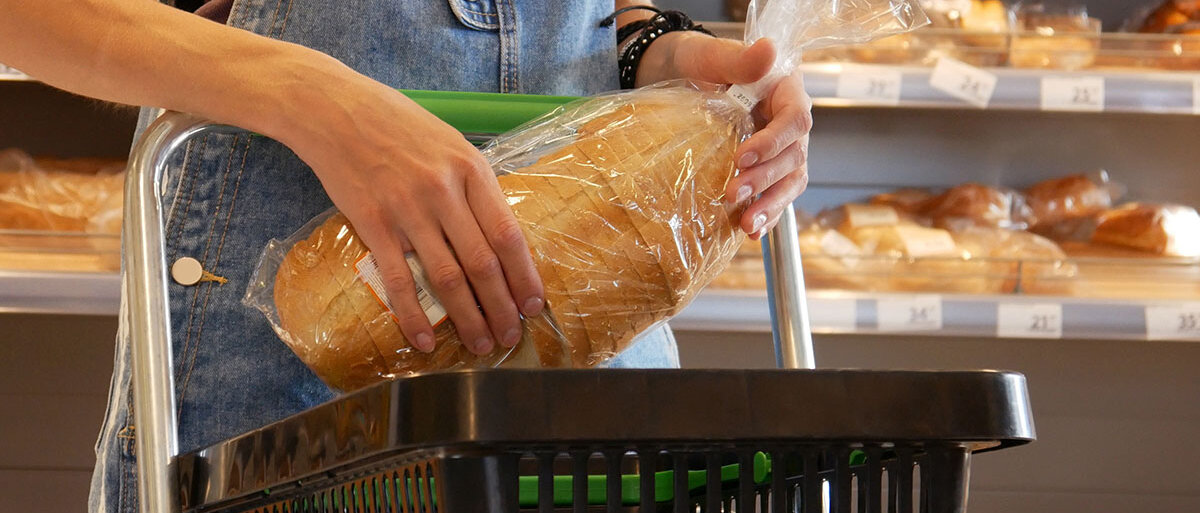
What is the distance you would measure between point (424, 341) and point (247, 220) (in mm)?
295

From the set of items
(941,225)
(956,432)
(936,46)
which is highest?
(936,46)

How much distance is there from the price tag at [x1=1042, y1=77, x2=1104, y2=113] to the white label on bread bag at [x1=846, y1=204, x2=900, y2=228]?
403 millimetres

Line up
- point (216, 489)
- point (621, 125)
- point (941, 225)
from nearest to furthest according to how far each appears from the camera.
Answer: point (216, 489) → point (621, 125) → point (941, 225)

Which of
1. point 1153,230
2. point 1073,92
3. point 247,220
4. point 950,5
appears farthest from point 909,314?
point 247,220

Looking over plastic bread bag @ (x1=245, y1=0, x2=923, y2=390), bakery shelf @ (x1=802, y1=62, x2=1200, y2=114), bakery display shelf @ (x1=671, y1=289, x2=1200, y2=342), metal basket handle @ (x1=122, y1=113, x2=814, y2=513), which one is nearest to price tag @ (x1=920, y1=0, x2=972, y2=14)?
bakery shelf @ (x1=802, y1=62, x2=1200, y2=114)

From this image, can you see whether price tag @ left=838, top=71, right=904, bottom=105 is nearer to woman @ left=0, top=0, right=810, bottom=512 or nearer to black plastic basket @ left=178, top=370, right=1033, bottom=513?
woman @ left=0, top=0, right=810, bottom=512

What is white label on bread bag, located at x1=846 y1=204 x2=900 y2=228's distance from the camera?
2.36 meters

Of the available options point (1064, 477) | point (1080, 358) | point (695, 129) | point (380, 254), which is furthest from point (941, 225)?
point (380, 254)

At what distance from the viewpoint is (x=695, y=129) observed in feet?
2.42

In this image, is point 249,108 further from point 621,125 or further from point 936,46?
point 936,46

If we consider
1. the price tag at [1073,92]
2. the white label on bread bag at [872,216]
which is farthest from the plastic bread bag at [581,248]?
the white label on bread bag at [872,216]

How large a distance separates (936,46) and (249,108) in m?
1.78

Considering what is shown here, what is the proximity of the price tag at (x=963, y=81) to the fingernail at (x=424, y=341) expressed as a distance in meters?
1.66

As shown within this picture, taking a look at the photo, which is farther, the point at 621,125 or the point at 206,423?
the point at 206,423
